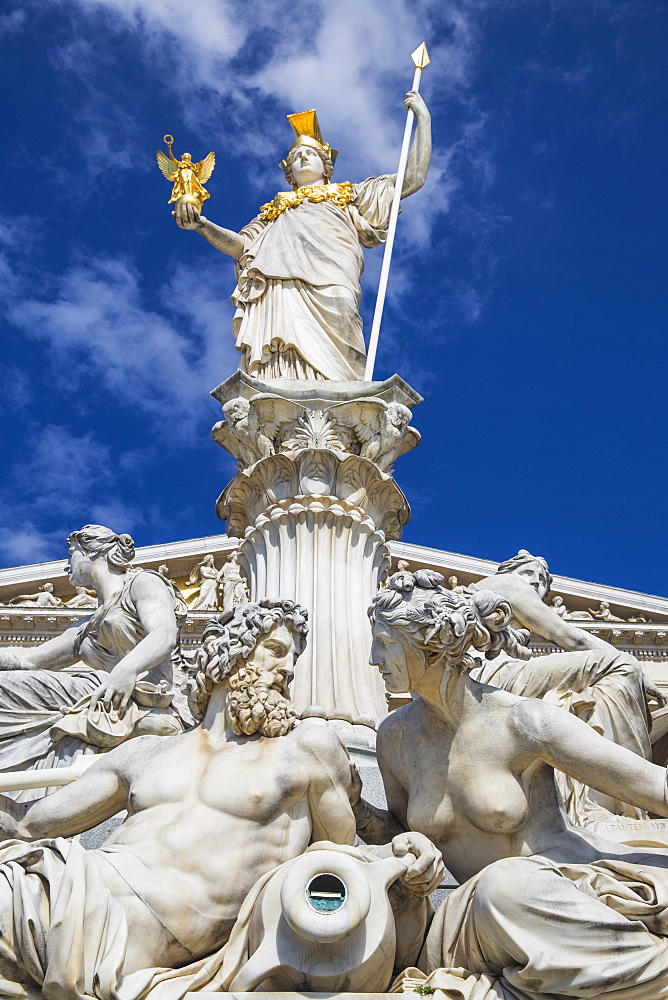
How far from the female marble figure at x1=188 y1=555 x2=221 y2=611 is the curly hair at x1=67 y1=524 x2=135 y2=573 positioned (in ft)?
50.7

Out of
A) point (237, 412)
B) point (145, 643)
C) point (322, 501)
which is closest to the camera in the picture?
point (145, 643)

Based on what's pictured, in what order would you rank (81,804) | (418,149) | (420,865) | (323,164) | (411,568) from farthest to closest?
(411,568) < (323,164) < (418,149) < (81,804) < (420,865)

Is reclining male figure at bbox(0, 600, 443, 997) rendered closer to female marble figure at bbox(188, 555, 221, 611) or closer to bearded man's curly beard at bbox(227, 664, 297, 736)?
bearded man's curly beard at bbox(227, 664, 297, 736)

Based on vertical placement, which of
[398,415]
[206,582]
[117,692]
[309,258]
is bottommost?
[117,692]

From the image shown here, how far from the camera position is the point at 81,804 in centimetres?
369

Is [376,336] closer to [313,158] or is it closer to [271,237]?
[271,237]

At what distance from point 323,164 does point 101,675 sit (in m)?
6.05

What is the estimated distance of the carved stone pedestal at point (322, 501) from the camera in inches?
263

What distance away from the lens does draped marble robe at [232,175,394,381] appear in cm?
862

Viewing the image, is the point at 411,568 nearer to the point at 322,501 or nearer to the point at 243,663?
the point at 322,501

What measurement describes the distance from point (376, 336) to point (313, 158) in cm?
256

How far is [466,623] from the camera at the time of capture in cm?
378

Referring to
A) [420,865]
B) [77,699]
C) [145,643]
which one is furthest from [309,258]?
[420,865]

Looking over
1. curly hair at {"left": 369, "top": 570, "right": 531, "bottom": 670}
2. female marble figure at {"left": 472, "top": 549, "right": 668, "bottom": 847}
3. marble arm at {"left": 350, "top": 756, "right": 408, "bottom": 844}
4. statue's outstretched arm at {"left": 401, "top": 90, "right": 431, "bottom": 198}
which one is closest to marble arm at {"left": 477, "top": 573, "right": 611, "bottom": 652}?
female marble figure at {"left": 472, "top": 549, "right": 668, "bottom": 847}
